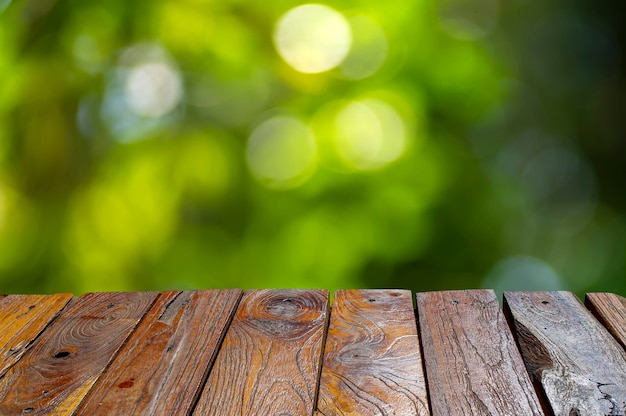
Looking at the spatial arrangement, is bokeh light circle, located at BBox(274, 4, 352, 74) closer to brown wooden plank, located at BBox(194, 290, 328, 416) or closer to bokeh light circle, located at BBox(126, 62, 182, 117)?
bokeh light circle, located at BBox(126, 62, 182, 117)

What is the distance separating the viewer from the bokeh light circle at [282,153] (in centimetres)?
321

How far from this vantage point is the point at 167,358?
1.17m

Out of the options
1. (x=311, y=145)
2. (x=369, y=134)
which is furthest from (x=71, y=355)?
(x=369, y=134)

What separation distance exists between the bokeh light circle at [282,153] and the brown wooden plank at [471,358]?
1868mm

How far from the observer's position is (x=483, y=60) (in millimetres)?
3336

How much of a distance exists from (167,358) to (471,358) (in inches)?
18.5

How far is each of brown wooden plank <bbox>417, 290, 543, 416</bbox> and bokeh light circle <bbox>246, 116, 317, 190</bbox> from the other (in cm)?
187

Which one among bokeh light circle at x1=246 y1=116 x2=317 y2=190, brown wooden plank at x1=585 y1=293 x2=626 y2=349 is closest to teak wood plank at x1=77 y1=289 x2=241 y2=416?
brown wooden plank at x1=585 y1=293 x2=626 y2=349

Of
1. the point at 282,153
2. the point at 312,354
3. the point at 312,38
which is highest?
the point at 312,38

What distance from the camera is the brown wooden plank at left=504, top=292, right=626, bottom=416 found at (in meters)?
1.02

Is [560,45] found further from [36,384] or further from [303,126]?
[36,384]

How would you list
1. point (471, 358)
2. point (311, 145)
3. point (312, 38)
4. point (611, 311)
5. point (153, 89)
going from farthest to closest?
point (153, 89) < point (312, 38) < point (311, 145) < point (611, 311) < point (471, 358)

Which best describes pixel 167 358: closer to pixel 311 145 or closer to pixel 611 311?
pixel 611 311

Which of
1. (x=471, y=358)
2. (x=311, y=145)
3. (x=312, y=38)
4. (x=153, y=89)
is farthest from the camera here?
(x=153, y=89)
